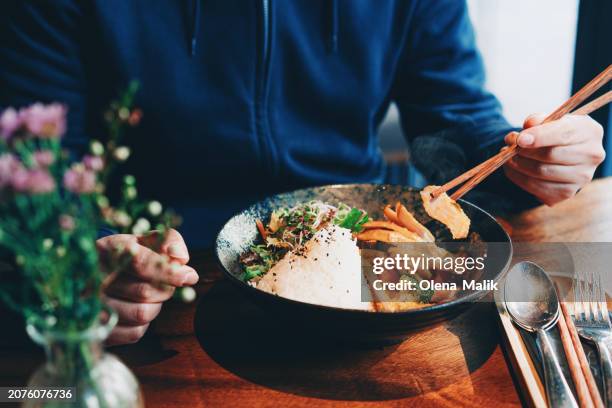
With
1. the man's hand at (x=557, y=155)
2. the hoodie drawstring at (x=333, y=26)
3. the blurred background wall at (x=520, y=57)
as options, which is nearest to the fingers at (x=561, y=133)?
the man's hand at (x=557, y=155)

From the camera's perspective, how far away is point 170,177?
170cm

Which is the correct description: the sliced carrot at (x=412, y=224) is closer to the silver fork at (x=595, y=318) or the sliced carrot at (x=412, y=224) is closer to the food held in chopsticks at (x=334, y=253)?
the food held in chopsticks at (x=334, y=253)

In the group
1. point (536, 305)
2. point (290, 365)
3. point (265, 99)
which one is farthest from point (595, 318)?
point (265, 99)

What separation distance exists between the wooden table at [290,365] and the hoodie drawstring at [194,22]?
→ 0.81m

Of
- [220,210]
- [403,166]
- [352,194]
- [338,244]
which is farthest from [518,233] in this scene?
[403,166]

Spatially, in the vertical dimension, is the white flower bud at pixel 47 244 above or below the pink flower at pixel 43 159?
below

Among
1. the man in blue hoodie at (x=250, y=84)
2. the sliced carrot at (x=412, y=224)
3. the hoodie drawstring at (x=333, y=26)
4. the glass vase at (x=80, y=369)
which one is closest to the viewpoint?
the glass vase at (x=80, y=369)

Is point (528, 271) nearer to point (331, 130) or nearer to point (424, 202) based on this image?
point (424, 202)

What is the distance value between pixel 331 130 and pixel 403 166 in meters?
1.60

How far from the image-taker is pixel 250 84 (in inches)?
64.2

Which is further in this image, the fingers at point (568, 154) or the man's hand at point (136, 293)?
the fingers at point (568, 154)

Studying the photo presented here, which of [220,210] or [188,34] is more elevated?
[188,34]

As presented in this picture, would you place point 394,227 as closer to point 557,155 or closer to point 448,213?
point 448,213

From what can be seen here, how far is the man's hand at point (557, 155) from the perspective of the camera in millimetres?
1158
